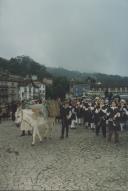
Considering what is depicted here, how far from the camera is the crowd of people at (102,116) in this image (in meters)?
18.6

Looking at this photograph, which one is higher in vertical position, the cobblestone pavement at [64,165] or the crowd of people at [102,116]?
the crowd of people at [102,116]

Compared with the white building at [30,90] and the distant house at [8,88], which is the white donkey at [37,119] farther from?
the white building at [30,90]

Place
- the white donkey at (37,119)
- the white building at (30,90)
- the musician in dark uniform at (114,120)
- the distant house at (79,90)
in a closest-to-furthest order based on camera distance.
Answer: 1. the musician in dark uniform at (114,120)
2. the white donkey at (37,119)
3. the distant house at (79,90)
4. the white building at (30,90)

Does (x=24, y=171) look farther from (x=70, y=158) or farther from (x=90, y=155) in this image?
(x=90, y=155)

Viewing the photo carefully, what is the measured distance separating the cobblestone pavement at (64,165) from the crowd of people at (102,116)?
952mm

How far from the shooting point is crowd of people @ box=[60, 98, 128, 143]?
1858cm

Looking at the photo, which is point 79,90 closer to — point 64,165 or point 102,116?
point 102,116

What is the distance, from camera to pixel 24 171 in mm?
11773

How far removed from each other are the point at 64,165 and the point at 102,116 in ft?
28.6

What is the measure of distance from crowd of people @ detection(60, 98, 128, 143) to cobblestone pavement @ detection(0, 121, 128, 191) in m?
0.95

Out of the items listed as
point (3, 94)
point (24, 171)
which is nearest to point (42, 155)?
point (24, 171)

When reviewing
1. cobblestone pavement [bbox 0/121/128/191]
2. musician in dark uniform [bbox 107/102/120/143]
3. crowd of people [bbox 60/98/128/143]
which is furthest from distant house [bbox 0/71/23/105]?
cobblestone pavement [bbox 0/121/128/191]

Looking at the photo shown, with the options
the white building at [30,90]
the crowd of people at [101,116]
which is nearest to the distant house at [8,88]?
the white building at [30,90]

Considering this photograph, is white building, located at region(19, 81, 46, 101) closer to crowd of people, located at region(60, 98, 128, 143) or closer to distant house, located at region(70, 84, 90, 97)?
distant house, located at region(70, 84, 90, 97)
